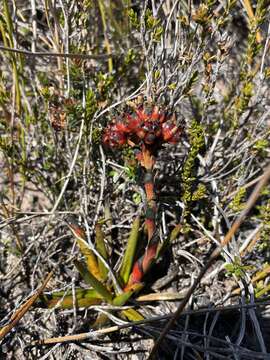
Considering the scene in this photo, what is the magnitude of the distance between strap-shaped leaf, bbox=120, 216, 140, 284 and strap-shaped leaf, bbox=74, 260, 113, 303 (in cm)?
10

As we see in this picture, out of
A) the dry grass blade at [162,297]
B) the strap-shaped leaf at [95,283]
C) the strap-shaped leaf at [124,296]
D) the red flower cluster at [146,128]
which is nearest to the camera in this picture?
the red flower cluster at [146,128]

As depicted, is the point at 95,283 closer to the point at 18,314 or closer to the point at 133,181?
the point at 18,314

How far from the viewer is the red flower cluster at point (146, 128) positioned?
1352 mm

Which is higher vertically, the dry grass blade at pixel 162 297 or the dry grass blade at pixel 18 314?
the dry grass blade at pixel 18 314

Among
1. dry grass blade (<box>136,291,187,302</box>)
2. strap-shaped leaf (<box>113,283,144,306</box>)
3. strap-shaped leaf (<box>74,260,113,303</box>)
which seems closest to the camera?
strap-shaped leaf (<box>74,260,113,303</box>)

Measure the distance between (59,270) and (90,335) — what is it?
35 cm

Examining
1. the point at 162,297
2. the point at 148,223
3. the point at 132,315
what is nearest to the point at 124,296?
the point at 132,315

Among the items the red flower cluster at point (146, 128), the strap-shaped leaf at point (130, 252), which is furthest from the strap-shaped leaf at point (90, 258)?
the red flower cluster at point (146, 128)

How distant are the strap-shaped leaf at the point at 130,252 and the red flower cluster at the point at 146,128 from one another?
386 millimetres

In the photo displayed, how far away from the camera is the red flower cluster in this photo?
135cm

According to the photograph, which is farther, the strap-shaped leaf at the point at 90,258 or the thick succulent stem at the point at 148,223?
the strap-shaped leaf at the point at 90,258

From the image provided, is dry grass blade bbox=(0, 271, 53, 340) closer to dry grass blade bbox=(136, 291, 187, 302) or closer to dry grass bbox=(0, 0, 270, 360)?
dry grass bbox=(0, 0, 270, 360)

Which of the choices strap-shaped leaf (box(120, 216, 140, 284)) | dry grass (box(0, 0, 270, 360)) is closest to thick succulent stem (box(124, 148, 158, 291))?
strap-shaped leaf (box(120, 216, 140, 284))

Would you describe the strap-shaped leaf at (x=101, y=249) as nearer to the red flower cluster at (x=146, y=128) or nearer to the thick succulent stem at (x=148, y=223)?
the thick succulent stem at (x=148, y=223)
